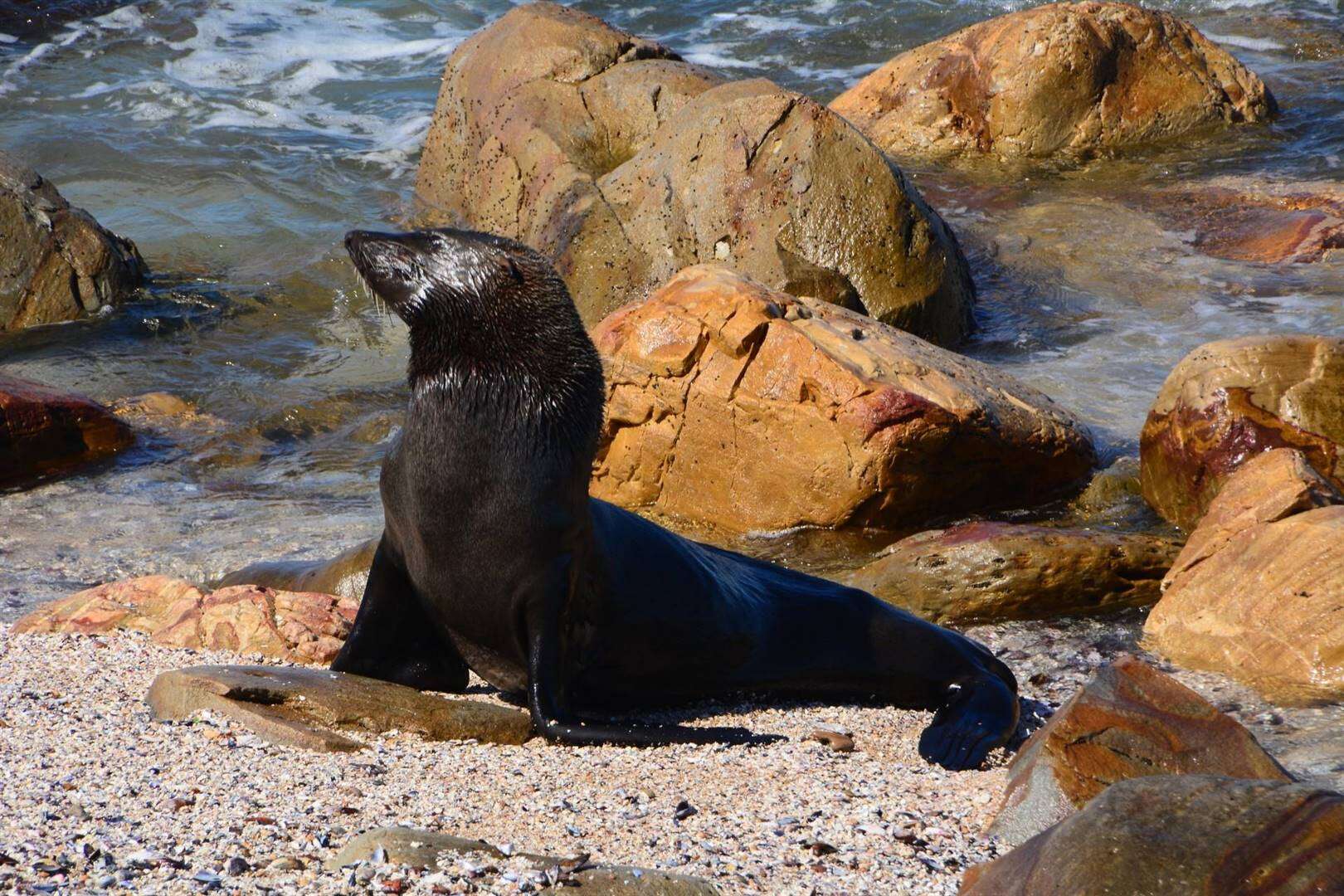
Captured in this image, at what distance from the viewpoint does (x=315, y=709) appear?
4656mm

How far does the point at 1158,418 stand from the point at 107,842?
644 cm

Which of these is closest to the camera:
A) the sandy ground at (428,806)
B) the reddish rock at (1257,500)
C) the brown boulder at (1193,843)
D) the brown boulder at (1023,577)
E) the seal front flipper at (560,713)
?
the brown boulder at (1193,843)

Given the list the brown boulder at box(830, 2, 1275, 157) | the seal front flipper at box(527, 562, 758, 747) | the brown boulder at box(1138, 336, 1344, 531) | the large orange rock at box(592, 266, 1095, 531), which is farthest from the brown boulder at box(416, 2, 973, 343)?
the seal front flipper at box(527, 562, 758, 747)

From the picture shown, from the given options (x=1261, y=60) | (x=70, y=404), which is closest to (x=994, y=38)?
(x=1261, y=60)

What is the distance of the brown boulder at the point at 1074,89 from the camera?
15.9m

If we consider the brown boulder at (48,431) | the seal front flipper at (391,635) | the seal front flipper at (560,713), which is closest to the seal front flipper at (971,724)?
the seal front flipper at (560,713)

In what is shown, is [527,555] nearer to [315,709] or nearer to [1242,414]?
[315,709]

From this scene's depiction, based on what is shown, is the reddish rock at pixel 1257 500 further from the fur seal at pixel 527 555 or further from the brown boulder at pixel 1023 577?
the fur seal at pixel 527 555

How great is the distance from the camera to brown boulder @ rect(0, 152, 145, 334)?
12.6 metres

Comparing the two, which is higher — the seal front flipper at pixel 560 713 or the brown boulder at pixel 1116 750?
the brown boulder at pixel 1116 750

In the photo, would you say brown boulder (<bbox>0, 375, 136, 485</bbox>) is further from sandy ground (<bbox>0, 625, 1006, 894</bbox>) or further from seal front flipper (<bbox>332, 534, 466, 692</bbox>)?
seal front flipper (<bbox>332, 534, 466, 692</bbox>)

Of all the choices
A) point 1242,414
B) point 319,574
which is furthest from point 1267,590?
point 319,574

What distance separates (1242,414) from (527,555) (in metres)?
4.65

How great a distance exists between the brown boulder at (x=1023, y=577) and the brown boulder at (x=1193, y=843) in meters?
3.85
